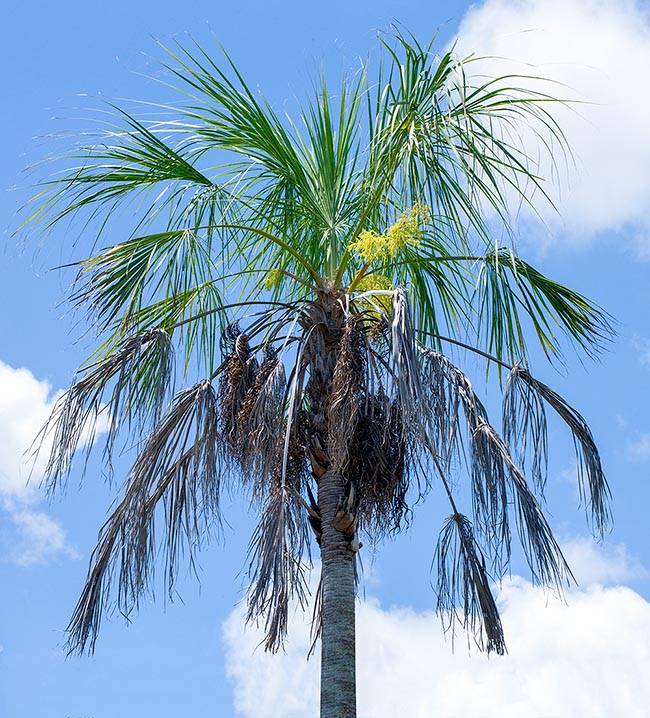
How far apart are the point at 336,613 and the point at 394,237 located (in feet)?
8.25

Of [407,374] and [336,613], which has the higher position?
[407,374]

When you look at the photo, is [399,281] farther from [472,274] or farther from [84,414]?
[84,414]

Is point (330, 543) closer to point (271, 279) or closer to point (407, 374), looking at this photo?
point (407, 374)

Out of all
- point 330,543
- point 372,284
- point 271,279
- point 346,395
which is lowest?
point 330,543

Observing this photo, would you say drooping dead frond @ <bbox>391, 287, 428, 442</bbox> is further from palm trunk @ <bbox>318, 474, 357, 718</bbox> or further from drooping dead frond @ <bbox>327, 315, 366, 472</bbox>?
palm trunk @ <bbox>318, 474, 357, 718</bbox>

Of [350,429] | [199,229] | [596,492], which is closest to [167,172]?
[199,229]

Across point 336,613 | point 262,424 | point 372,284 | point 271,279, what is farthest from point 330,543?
point 271,279

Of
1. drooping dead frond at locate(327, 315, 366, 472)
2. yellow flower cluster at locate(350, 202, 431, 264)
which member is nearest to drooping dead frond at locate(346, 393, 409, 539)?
drooping dead frond at locate(327, 315, 366, 472)

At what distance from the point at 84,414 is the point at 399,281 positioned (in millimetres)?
2576

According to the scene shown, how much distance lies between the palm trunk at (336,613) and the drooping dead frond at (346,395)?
0.24 meters

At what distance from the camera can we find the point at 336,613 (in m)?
7.33

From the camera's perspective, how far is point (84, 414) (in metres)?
7.59

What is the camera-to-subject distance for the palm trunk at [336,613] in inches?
279

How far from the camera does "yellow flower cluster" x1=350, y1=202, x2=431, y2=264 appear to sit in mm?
7895
